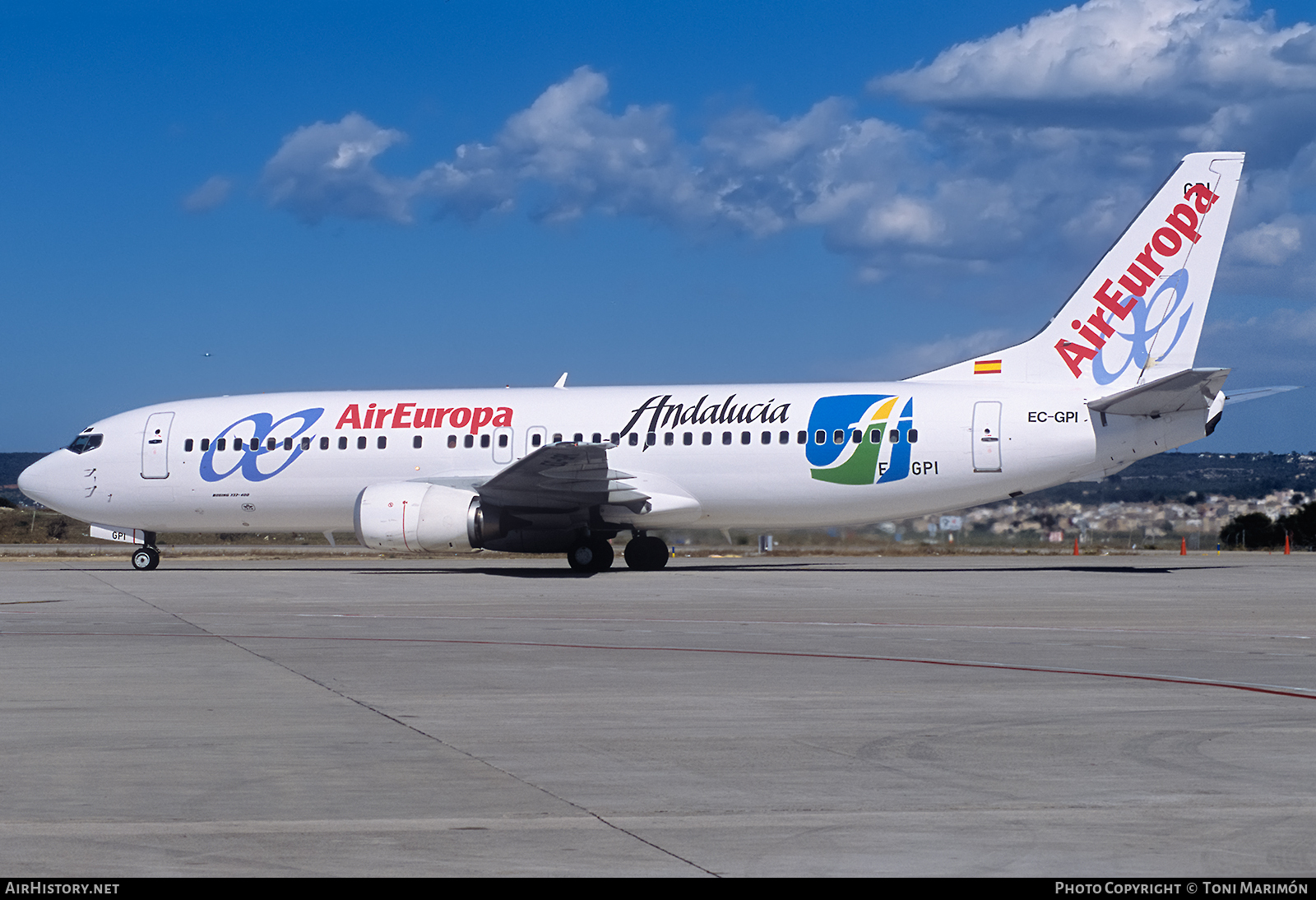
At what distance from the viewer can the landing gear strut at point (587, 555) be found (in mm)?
27391

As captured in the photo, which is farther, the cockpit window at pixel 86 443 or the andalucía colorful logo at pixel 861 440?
the cockpit window at pixel 86 443

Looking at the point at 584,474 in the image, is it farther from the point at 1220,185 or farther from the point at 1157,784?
the point at 1157,784

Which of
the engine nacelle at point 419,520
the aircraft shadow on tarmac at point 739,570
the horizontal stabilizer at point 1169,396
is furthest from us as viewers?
the aircraft shadow on tarmac at point 739,570

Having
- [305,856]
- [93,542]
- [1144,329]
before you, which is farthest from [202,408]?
[93,542]

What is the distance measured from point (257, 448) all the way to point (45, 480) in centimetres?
527

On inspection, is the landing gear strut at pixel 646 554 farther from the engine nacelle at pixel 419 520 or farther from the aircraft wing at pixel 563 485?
the engine nacelle at pixel 419 520

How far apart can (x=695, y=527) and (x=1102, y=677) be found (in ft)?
59.0

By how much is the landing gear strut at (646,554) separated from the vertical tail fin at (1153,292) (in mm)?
8698

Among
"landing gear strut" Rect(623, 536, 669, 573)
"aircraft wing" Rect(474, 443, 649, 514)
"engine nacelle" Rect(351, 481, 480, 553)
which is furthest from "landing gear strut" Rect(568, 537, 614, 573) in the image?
"engine nacelle" Rect(351, 481, 480, 553)

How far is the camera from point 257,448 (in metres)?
29.4

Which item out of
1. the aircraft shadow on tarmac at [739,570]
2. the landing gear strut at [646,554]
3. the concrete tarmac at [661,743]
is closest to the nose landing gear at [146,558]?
the aircraft shadow on tarmac at [739,570]

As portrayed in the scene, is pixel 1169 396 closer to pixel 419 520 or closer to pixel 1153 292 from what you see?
pixel 1153 292

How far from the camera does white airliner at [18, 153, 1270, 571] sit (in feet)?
84.7
